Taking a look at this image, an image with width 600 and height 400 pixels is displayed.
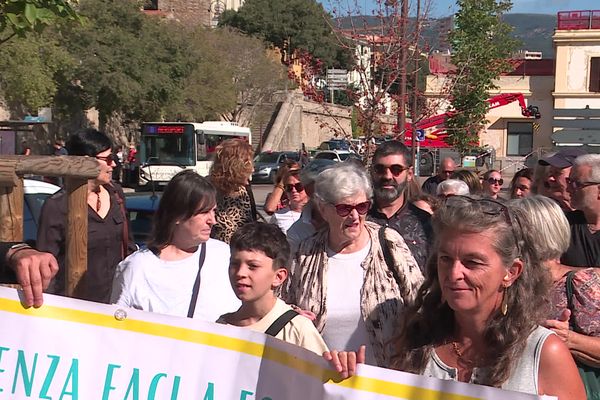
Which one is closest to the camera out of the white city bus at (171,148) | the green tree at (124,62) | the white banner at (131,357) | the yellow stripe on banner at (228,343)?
the yellow stripe on banner at (228,343)

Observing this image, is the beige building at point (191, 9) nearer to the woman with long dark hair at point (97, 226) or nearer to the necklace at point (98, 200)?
the woman with long dark hair at point (97, 226)

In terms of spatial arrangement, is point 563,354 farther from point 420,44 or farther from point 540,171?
point 420,44

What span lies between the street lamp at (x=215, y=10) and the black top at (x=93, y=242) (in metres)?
73.5

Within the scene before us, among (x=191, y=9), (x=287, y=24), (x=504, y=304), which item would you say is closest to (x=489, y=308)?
(x=504, y=304)

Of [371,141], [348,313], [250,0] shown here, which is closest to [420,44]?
[371,141]

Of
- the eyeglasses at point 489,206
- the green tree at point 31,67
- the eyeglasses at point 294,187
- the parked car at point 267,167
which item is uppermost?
the green tree at point 31,67

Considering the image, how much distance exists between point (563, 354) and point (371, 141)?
8746 millimetres

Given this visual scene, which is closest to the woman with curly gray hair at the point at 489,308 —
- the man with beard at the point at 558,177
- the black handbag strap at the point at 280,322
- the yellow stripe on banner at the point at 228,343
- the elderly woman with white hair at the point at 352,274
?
the yellow stripe on banner at the point at 228,343

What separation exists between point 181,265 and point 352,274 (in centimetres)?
79

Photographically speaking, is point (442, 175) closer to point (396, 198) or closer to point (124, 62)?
point (396, 198)

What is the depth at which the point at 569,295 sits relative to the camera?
338cm

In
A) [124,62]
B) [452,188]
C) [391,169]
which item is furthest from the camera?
[124,62]

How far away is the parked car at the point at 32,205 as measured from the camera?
7203 millimetres

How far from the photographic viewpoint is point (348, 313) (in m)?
3.76
